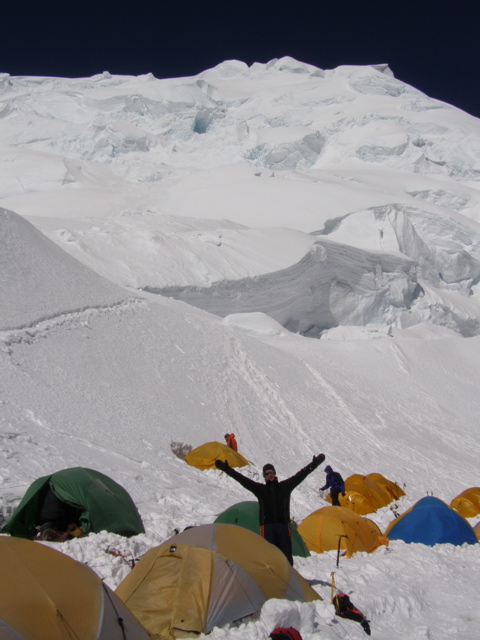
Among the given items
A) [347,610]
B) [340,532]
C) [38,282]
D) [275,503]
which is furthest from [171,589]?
[38,282]

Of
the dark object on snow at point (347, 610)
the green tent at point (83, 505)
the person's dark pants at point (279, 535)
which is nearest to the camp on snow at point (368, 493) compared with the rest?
the green tent at point (83, 505)

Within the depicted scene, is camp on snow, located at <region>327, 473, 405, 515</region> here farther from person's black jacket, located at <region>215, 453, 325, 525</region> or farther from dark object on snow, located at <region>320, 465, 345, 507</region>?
person's black jacket, located at <region>215, 453, 325, 525</region>

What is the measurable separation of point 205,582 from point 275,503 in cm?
112

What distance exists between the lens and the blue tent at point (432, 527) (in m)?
8.55

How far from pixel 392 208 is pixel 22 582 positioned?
41246mm

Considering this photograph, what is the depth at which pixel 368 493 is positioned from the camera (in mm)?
11484

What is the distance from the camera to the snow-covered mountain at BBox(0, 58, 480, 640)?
7.98 meters

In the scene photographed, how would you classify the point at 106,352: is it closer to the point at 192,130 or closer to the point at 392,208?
the point at 392,208

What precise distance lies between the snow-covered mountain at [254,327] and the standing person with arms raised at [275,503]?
77 cm

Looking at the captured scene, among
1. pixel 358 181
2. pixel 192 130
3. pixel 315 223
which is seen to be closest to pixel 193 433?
pixel 315 223

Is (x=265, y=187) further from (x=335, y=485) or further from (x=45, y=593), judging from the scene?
(x=45, y=593)

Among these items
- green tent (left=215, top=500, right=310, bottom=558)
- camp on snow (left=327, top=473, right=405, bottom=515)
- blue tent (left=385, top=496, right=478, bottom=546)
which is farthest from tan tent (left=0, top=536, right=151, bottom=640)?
camp on snow (left=327, top=473, right=405, bottom=515)

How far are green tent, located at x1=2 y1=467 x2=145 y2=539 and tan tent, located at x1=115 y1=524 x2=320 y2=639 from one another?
1.76m

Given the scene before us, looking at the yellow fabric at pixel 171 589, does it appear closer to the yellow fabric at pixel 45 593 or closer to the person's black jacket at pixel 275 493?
the yellow fabric at pixel 45 593
